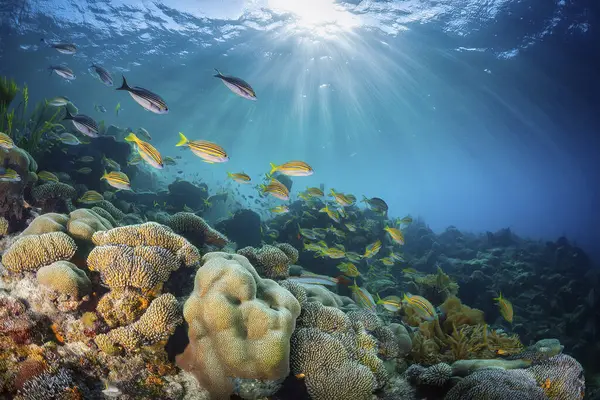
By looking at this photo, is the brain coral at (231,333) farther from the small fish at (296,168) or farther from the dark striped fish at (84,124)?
the dark striped fish at (84,124)

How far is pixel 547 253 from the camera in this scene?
57.7 ft

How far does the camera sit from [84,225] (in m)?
3.68

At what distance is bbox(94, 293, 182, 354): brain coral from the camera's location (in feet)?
8.96

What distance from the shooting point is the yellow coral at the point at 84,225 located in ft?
11.9

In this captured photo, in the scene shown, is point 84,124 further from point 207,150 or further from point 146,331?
point 146,331

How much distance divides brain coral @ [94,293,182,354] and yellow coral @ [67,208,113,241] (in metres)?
1.48

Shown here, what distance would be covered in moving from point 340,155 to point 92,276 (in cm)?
4883

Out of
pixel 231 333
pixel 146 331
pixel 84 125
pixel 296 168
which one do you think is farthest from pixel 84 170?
pixel 231 333

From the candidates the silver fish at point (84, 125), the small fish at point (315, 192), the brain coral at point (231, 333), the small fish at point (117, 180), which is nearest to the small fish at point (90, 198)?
the small fish at point (117, 180)

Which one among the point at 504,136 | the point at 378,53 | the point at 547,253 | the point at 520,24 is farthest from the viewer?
the point at 504,136

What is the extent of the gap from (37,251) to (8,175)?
7.31ft

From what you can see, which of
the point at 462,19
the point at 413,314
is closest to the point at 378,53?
the point at 462,19

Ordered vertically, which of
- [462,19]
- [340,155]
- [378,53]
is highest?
[462,19]

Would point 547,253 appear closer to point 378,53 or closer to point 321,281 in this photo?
point 378,53
